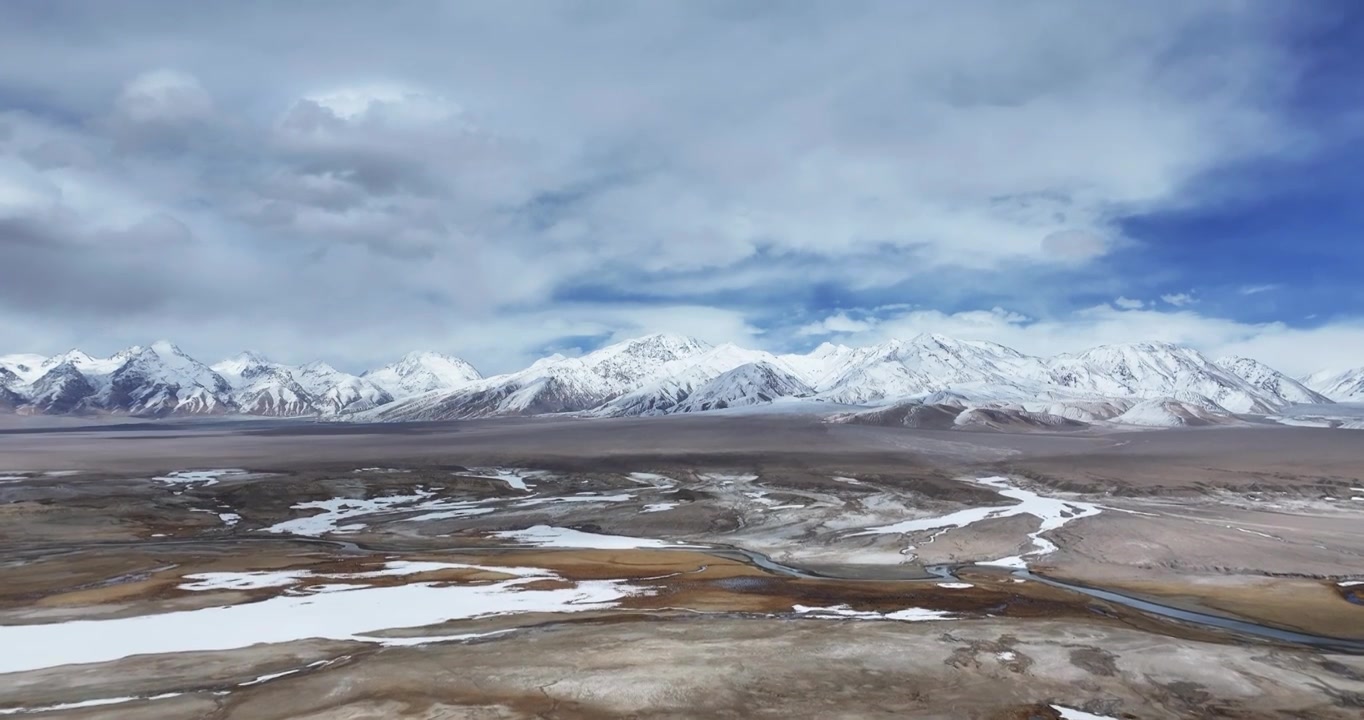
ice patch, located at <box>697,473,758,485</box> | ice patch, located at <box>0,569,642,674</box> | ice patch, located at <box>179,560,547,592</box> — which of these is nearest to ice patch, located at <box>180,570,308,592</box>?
ice patch, located at <box>179,560,547,592</box>

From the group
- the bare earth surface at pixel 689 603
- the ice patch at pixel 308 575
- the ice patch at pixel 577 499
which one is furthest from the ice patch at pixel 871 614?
the ice patch at pixel 577 499

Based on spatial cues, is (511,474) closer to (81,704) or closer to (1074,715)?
(81,704)

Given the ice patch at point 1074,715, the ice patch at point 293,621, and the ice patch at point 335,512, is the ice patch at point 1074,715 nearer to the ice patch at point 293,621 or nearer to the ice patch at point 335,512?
the ice patch at point 293,621

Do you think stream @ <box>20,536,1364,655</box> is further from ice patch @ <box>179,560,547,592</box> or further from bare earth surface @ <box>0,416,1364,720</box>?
ice patch @ <box>179,560,547,592</box>

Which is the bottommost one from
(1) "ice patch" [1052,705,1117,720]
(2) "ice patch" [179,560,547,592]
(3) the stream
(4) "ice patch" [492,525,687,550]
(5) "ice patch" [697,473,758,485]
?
(5) "ice patch" [697,473,758,485]

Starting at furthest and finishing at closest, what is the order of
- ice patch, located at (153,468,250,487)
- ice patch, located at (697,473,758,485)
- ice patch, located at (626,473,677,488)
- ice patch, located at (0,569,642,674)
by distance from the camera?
ice patch, located at (153,468,250,487), ice patch, located at (697,473,758,485), ice patch, located at (626,473,677,488), ice patch, located at (0,569,642,674)

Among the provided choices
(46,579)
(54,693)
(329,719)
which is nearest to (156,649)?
(54,693)

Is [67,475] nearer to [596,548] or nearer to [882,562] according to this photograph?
[596,548]
